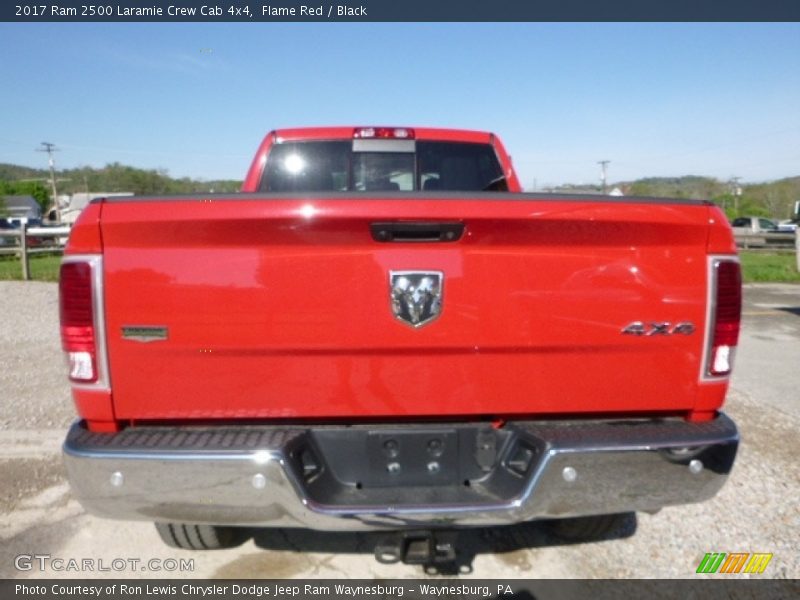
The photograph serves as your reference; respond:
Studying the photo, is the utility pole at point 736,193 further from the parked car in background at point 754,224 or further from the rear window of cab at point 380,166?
the rear window of cab at point 380,166

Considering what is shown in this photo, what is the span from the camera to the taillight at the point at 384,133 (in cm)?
378

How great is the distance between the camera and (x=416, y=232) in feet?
6.73

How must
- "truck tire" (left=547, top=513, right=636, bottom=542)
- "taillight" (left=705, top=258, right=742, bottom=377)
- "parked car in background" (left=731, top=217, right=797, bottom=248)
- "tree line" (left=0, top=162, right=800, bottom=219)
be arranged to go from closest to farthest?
1. "taillight" (left=705, top=258, right=742, bottom=377)
2. "truck tire" (left=547, top=513, right=636, bottom=542)
3. "parked car in background" (left=731, top=217, right=797, bottom=248)
4. "tree line" (left=0, top=162, right=800, bottom=219)

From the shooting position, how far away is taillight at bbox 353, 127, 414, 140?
378cm

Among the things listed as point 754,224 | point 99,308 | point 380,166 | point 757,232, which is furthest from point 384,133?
point 754,224

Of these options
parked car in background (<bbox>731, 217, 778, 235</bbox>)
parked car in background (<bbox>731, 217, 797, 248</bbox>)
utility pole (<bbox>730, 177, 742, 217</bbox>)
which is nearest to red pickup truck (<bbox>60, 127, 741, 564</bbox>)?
parked car in background (<bbox>731, 217, 797, 248</bbox>)

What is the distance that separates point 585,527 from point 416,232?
1.78 m

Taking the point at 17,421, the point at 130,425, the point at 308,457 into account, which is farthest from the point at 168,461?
the point at 17,421

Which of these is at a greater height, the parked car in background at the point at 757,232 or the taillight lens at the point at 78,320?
the taillight lens at the point at 78,320

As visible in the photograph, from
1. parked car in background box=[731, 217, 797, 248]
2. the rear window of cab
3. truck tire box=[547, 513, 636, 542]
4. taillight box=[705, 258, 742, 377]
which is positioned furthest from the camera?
parked car in background box=[731, 217, 797, 248]

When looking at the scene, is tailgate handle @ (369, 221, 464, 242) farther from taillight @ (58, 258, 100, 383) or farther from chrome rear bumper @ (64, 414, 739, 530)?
taillight @ (58, 258, 100, 383)

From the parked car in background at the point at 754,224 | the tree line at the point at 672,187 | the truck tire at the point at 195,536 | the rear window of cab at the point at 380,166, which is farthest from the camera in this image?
the tree line at the point at 672,187

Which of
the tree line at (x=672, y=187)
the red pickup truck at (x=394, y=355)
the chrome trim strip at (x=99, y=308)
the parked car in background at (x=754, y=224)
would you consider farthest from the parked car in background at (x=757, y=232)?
the chrome trim strip at (x=99, y=308)

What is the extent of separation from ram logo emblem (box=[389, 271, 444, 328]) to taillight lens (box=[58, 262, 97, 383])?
103 cm
